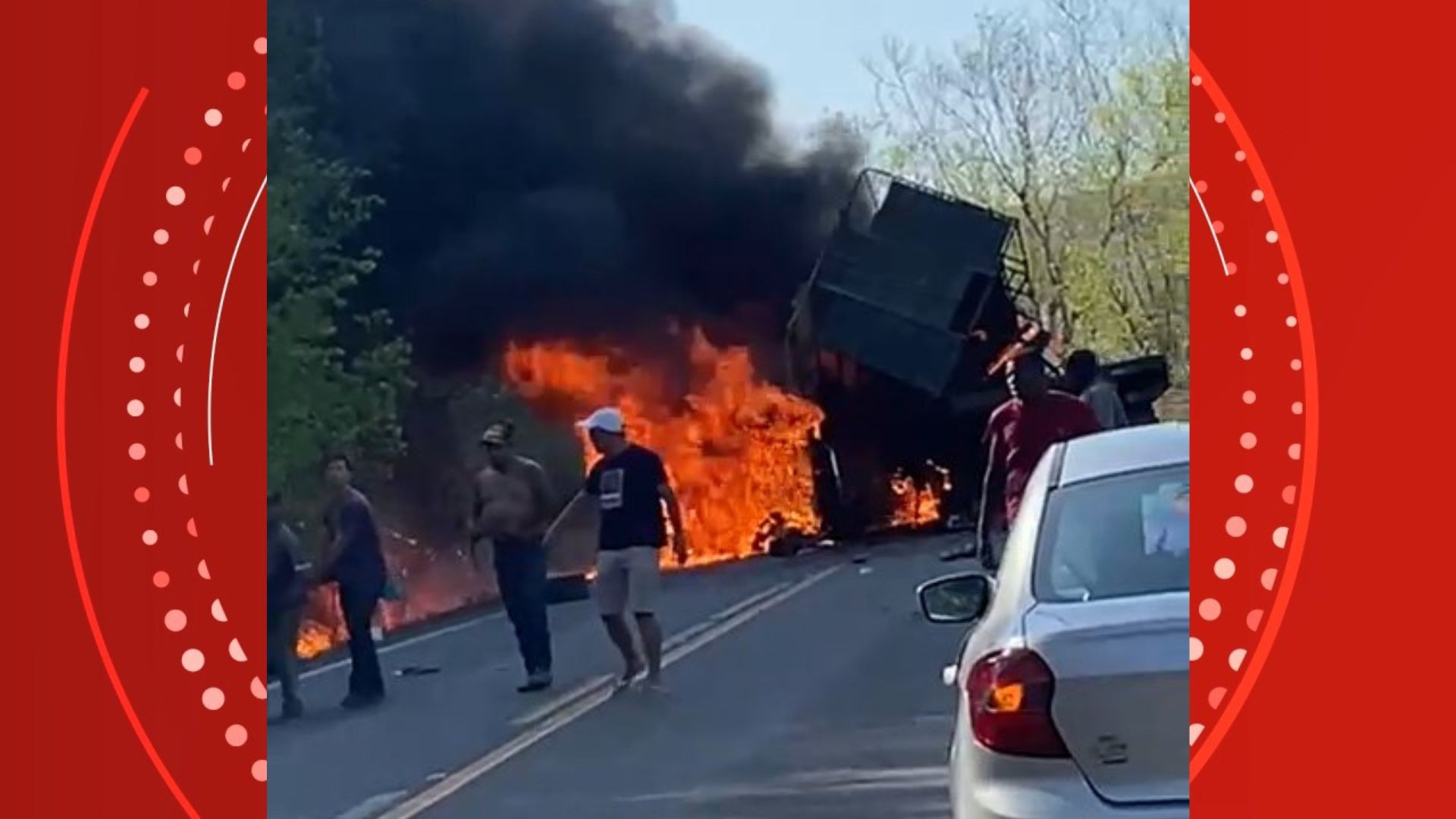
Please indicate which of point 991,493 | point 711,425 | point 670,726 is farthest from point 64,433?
point 711,425

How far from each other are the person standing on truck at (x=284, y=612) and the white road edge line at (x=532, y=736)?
4.71 ft

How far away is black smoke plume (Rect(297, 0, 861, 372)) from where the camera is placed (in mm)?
16250

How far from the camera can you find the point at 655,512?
1180cm

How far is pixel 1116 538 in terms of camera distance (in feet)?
18.7

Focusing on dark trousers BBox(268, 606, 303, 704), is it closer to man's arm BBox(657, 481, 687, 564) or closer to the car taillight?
man's arm BBox(657, 481, 687, 564)

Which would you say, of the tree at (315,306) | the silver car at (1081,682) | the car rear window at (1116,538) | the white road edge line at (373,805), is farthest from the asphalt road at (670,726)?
the silver car at (1081,682)

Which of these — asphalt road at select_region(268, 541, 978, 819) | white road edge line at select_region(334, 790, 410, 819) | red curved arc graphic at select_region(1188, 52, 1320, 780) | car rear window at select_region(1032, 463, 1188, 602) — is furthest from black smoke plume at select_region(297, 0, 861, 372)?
car rear window at select_region(1032, 463, 1188, 602)

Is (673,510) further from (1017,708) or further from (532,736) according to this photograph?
(1017,708)

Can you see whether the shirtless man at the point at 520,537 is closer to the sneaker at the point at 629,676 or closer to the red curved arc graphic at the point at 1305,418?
the sneaker at the point at 629,676

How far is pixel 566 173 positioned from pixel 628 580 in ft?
20.1

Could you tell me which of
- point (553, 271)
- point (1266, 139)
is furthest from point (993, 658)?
point (553, 271)

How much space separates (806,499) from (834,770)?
26.1 ft

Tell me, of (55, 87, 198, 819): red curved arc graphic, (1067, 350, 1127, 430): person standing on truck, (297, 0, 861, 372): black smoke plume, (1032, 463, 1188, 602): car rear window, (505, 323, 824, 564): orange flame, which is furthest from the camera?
(505, 323, 824, 564): orange flame

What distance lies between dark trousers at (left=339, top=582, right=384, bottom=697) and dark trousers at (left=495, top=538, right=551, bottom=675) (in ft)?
2.18
